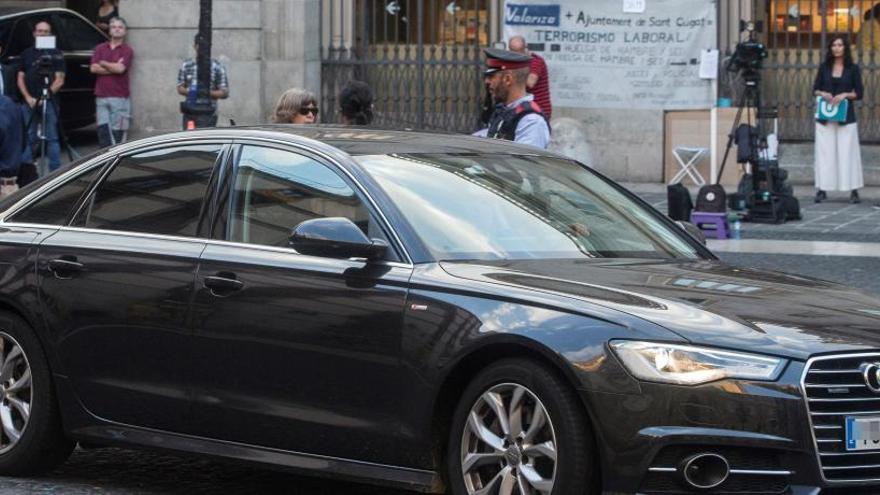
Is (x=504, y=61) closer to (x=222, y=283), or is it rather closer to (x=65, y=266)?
(x=65, y=266)

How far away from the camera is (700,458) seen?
550 cm

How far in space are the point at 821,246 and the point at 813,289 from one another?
9.17m

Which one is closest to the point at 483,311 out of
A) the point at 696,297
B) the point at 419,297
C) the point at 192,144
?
the point at 419,297

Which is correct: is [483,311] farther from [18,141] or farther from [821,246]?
[18,141]

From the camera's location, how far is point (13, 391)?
7270 millimetres

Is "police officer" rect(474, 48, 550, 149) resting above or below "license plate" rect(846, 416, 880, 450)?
above

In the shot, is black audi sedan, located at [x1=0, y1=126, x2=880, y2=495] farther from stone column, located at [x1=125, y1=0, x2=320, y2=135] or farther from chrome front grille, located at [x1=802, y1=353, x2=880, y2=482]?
stone column, located at [x1=125, y1=0, x2=320, y2=135]

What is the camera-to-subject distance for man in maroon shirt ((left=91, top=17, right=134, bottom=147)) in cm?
2088

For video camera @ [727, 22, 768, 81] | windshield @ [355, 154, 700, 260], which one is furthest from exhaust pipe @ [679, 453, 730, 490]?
video camera @ [727, 22, 768, 81]

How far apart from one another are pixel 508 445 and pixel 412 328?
0.55 meters

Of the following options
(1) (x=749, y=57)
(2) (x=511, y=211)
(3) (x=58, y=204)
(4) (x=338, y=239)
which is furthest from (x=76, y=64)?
(4) (x=338, y=239)

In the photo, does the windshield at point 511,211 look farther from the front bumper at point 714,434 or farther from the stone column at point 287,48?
the stone column at point 287,48

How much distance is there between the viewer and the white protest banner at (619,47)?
67.1ft

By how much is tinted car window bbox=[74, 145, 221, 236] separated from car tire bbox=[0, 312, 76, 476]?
21.6 inches
